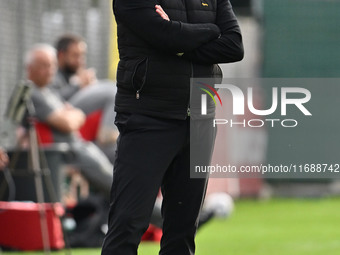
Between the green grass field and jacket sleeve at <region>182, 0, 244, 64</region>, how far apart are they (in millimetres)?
3281

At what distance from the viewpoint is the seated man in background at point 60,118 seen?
294 inches

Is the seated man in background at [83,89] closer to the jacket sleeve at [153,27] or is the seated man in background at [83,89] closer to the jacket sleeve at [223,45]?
the jacket sleeve at [223,45]

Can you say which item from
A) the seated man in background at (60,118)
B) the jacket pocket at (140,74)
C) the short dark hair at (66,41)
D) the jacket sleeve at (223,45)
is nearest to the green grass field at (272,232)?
the seated man in background at (60,118)

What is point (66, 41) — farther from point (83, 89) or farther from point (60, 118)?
point (60, 118)

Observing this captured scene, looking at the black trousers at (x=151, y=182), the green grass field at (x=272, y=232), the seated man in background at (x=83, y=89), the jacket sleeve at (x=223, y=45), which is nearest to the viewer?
the black trousers at (x=151, y=182)

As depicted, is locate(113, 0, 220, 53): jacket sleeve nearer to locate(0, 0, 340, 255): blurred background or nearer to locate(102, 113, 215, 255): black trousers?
locate(102, 113, 215, 255): black trousers

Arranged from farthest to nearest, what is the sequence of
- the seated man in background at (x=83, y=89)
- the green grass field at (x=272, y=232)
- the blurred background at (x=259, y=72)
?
1. the blurred background at (x=259, y=72)
2. the seated man in background at (x=83, y=89)
3. the green grass field at (x=272, y=232)

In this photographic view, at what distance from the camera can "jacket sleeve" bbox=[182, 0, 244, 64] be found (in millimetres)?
3870

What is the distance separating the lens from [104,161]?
25.2 feet

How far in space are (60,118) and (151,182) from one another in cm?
383

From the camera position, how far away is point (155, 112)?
3.77 metres

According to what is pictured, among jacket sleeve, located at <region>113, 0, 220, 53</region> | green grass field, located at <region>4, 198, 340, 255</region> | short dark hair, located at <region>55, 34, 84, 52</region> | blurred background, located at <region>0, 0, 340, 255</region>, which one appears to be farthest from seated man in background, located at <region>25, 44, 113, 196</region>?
jacket sleeve, located at <region>113, 0, 220, 53</region>

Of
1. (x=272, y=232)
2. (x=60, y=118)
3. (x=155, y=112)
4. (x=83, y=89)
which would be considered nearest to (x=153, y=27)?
(x=155, y=112)

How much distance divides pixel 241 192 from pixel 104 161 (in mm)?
7985
